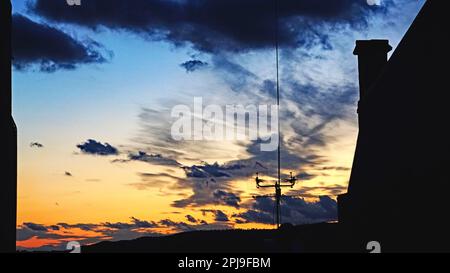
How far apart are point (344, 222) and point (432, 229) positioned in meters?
12.5

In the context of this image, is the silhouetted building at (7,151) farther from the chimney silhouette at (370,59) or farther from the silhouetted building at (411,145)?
the chimney silhouette at (370,59)

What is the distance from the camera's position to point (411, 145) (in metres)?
17.4

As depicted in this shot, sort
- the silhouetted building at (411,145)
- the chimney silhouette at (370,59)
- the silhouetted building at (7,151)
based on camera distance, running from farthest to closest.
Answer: the silhouetted building at (7,151) → the chimney silhouette at (370,59) → the silhouetted building at (411,145)

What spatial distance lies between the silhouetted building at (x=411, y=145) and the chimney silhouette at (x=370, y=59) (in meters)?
2.60

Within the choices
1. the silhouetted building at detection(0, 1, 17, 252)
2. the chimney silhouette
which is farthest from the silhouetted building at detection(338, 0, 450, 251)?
the silhouetted building at detection(0, 1, 17, 252)

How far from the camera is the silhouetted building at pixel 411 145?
14.5 m

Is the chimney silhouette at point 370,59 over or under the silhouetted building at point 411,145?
over

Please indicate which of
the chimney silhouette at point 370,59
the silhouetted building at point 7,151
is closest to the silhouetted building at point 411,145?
the chimney silhouette at point 370,59

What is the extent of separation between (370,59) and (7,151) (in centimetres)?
1634

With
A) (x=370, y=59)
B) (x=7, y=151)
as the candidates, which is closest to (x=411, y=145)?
(x=370, y=59)

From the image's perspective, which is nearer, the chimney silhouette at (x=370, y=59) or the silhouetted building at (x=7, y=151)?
the chimney silhouette at (x=370, y=59)

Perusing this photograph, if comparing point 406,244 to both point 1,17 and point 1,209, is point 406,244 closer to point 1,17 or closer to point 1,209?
point 1,209
